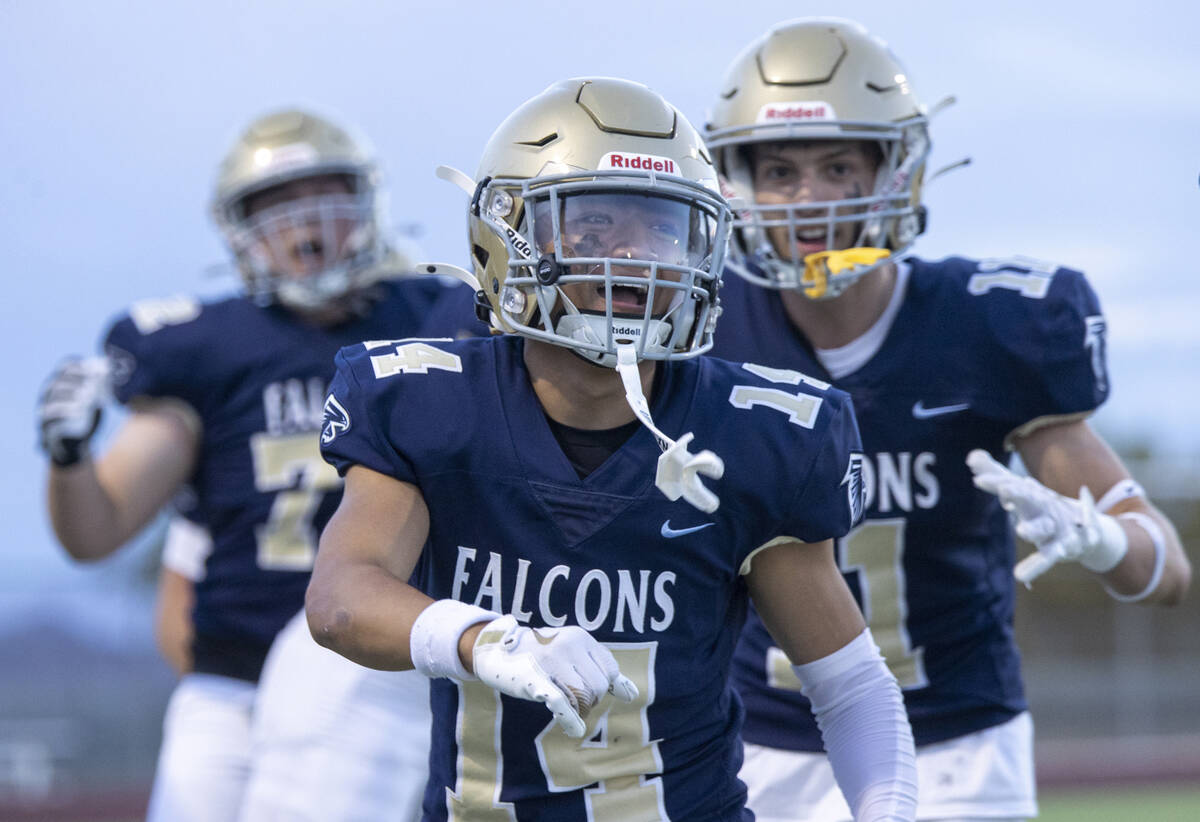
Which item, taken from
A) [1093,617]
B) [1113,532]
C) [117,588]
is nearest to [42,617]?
[117,588]

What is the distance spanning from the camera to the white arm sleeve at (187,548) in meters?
4.33

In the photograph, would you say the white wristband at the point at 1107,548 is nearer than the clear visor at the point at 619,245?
No

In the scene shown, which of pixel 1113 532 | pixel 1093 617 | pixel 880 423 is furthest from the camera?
pixel 1093 617

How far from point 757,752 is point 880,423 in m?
0.69

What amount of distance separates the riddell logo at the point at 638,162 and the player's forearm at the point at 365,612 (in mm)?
651

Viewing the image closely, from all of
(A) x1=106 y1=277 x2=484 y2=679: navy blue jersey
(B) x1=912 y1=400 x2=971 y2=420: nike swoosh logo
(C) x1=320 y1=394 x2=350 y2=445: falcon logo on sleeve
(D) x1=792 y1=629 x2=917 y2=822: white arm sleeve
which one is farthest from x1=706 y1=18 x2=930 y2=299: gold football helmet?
(A) x1=106 y1=277 x2=484 y2=679: navy blue jersey

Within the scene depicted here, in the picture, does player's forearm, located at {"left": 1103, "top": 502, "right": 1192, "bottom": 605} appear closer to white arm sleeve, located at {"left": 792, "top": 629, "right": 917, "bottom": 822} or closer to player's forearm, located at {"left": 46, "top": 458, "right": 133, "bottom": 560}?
white arm sleeve, located at {"left": 792, "top": 629, "right": 917, "bottom": 822}

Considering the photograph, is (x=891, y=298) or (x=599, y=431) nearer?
(x=599, y=431)

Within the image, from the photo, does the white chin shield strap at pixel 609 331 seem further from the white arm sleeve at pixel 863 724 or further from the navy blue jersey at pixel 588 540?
the white arm sleeve at pixel 863 724

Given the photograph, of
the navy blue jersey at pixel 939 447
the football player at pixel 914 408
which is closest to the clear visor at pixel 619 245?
the football player at pixel 914 408

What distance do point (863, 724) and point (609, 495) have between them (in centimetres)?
50

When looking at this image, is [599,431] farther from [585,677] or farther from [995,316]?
[995,316]

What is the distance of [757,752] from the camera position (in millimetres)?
3107

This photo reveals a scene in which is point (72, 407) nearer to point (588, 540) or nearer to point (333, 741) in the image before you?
point (333, 741)
